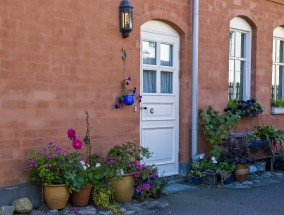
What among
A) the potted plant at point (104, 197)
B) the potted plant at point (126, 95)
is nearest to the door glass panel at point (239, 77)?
the potted plant at point (126, 95)

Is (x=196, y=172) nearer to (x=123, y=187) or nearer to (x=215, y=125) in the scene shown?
(x=215, y=125)

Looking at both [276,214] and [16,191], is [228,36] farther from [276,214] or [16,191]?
[16,191]

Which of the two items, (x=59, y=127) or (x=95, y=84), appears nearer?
(x=59, y=127)

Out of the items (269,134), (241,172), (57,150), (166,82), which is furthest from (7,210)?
(269,134)

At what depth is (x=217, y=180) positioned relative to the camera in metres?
8.41

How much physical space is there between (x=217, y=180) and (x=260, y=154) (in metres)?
1.93

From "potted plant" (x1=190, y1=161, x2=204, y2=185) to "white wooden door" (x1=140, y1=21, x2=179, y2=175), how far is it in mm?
366

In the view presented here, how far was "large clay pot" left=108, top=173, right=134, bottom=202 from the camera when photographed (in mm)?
6611

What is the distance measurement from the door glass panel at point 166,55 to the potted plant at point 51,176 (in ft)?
10.2

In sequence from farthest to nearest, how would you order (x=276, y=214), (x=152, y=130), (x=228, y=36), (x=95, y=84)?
(x=228, y=36)
(x=152, y=130)
(x=95, y=84)
(x=276, y=214)

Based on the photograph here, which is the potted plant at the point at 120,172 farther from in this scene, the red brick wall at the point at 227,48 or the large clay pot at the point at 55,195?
the red brick wall at the point at 227,48

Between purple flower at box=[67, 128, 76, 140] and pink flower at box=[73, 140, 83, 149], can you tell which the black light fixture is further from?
pink flower at box=[73, 140, 83, 149]

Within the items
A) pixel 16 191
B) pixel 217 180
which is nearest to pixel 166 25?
pixel 217 180

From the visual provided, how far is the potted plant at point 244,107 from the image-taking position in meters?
9.47
